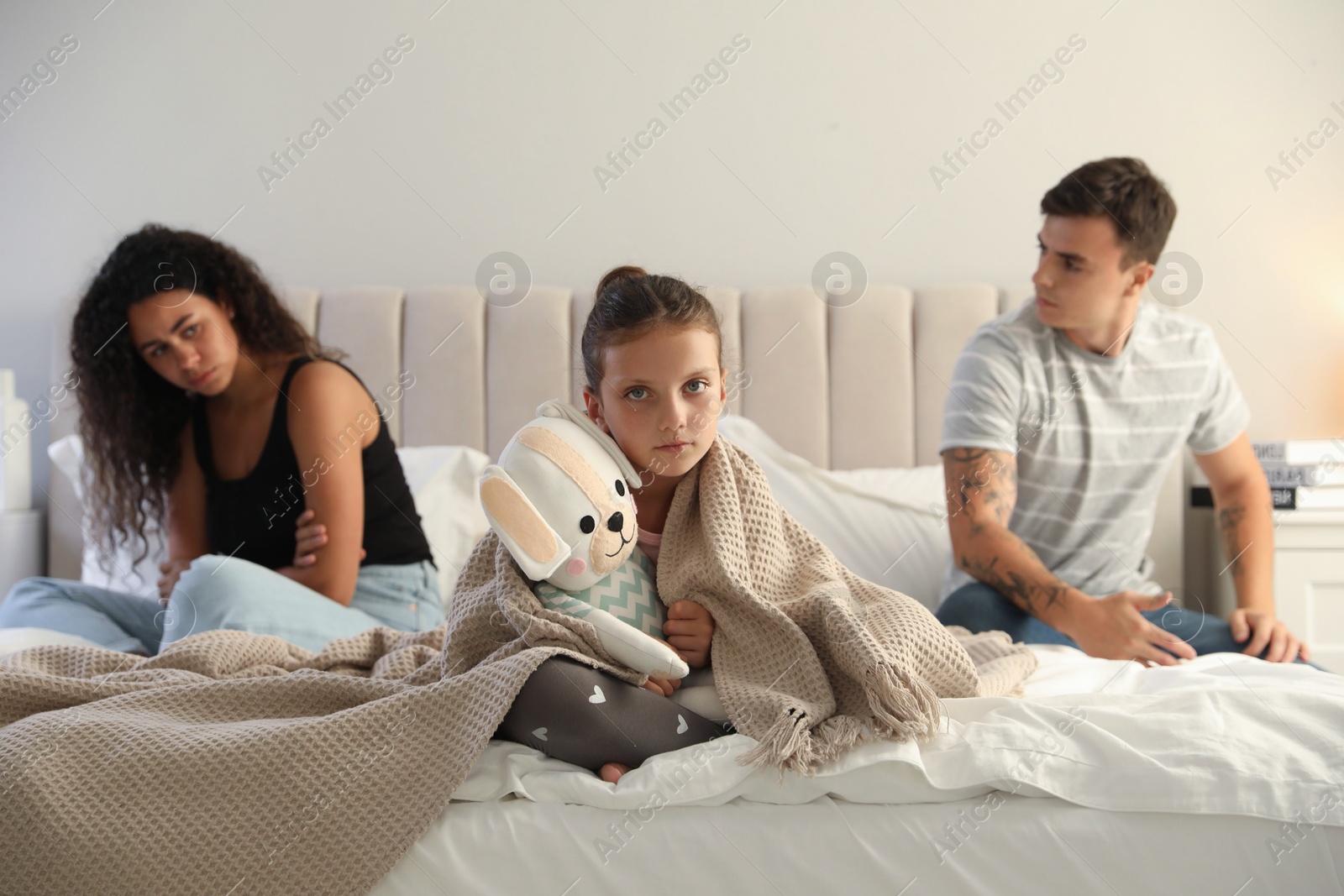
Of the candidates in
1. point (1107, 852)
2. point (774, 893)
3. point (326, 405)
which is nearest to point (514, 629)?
point (774, 893)

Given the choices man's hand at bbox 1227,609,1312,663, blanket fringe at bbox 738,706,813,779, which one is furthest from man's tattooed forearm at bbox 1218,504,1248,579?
blanket fringe at bbox 738,706,813,779

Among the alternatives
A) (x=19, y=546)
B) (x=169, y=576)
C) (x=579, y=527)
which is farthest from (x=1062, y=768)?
(x=19, y=546)

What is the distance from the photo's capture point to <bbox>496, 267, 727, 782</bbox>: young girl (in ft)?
2.77

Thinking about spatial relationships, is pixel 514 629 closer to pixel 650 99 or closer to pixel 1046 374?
pixel 1046 374

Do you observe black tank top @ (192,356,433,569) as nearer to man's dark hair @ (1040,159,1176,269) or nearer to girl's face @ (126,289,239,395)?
girl's face @ (126,289,239,395)

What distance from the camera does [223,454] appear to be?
5.24ft

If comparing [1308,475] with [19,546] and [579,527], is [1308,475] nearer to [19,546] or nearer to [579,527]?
[579,527]

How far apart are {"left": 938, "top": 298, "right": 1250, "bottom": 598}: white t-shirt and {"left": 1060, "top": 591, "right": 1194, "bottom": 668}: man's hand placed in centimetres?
29

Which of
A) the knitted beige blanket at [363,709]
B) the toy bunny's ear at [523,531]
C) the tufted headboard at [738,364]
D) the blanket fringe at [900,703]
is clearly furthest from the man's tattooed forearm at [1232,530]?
the toy bunny's ear at [523,531]

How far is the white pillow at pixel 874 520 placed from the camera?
1.69 metres

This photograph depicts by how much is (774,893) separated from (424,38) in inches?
78.6

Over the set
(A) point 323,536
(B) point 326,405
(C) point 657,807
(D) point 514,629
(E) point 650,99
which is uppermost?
(E) point 650,99

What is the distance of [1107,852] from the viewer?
0.77 m

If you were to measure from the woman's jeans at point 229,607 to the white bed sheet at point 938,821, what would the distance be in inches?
22.9
